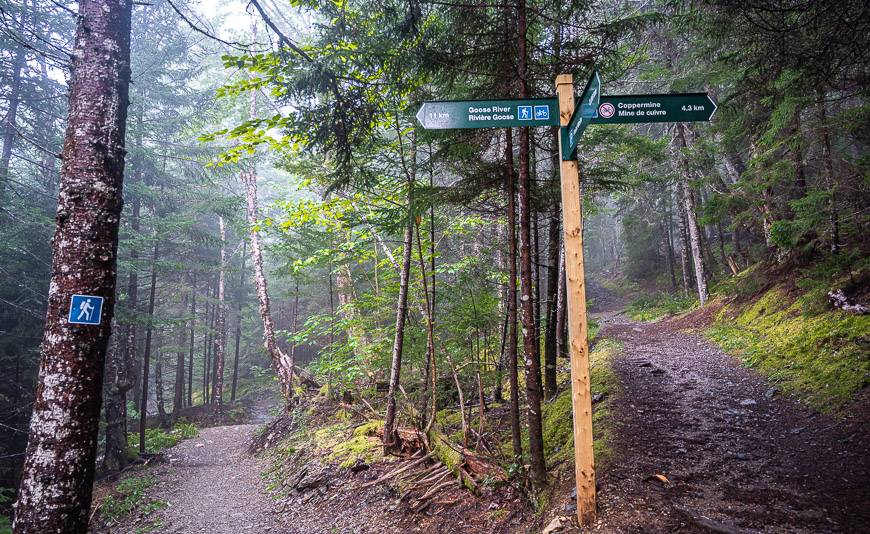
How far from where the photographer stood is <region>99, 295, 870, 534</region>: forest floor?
3.50 m

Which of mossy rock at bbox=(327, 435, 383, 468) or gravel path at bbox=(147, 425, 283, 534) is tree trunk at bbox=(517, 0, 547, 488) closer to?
mossy rock at bbox=(327, 435, 383, 468)

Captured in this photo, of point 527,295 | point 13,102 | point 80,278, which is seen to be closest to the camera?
point 80,278

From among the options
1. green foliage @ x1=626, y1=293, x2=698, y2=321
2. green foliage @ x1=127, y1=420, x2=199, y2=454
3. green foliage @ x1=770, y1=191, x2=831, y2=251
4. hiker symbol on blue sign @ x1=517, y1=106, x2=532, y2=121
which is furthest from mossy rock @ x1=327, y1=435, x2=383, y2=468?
green foliage @ x1=626, y1=293, x2=698, y2=321

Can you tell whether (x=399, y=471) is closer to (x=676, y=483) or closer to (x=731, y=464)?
(x=676, y=483)

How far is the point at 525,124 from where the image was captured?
3621mm

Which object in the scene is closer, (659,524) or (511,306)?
(659,524)

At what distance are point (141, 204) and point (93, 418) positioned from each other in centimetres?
1610

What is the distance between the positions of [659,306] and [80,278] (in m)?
23.4

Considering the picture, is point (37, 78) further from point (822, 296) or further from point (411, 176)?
point (822, 296)

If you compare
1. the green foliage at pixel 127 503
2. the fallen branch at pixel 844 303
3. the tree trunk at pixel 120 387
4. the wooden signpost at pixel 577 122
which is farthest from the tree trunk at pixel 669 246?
the tree trunk at pixel 120 387

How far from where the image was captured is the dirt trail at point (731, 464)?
133 inches

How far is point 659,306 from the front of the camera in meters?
21.5

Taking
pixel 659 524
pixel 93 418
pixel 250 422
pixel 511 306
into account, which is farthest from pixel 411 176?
pixel 250 422

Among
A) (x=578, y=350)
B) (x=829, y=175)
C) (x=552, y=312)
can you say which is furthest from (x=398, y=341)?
(x=829, y=175)
